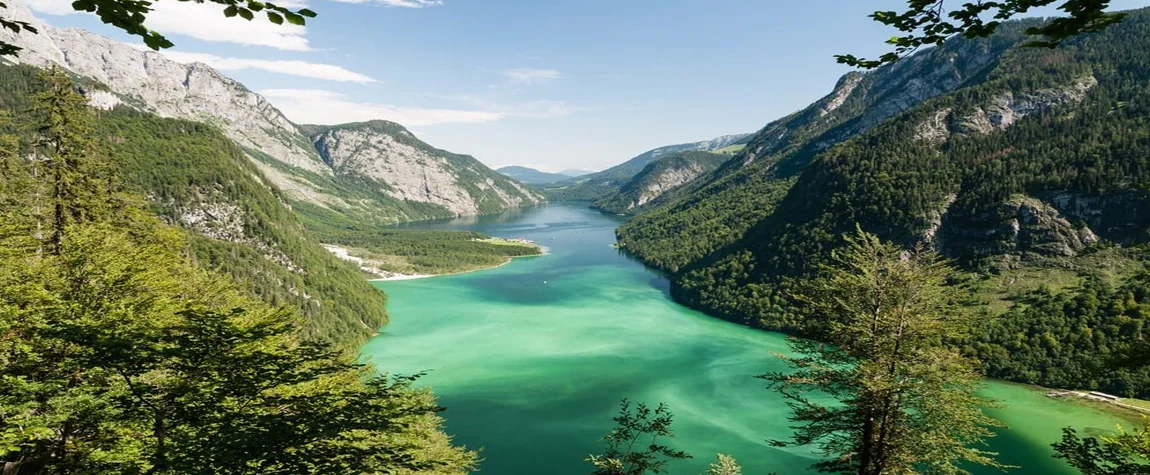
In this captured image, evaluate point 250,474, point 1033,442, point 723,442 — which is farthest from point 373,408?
point 1033,442

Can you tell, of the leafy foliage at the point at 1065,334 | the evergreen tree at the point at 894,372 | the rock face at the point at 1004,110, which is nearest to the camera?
the evergreen tree at the point at 894,372

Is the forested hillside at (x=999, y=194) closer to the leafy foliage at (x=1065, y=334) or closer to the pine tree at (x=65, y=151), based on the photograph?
the leafy foliage at (x=1065, y=334)

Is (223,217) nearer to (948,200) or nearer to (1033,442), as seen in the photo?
(1033,442)

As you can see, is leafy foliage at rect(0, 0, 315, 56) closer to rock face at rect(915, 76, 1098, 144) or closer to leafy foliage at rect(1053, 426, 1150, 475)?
leafy foliage at rect(1053, 426, 1150, 475)

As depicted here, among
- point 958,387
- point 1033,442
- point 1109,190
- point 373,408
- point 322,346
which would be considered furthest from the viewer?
point 1109,190

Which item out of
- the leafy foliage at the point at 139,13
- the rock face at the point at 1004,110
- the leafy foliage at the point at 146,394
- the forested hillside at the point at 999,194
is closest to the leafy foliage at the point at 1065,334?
the forested hillside at the point at 999,194

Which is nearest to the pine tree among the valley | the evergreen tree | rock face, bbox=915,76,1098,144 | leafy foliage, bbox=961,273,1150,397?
the valley
